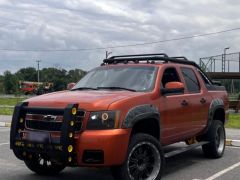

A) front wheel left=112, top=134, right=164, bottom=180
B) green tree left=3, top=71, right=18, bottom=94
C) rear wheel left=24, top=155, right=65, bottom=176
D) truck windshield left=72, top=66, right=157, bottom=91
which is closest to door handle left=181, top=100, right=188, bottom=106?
truck windshield left=72, top=66, right=157, bottom=91

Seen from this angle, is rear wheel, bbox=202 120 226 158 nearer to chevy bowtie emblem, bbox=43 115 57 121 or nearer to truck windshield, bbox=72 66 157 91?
truck windshield, bbox=72 66 157 91

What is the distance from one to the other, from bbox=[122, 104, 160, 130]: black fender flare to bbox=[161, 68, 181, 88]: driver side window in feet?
2.67

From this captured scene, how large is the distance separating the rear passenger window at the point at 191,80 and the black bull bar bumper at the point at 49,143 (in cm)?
308

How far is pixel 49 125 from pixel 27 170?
200 cm

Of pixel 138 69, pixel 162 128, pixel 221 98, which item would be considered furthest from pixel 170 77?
pixel 221 98

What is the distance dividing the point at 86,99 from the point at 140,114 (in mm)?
818

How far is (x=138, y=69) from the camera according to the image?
783 centimetres

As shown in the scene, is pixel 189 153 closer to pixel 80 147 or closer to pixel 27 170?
pixel 27 170

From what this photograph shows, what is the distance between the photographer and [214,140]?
363 inches

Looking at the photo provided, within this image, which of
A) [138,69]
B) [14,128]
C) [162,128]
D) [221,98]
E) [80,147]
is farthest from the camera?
[221,98]

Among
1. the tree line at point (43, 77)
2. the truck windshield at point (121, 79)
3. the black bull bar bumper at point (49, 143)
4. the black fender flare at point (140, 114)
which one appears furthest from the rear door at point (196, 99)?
the tree line at point (43, 77)

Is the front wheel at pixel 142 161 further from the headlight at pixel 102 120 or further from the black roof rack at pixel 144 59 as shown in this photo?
the black roof rack at pixel 144 59

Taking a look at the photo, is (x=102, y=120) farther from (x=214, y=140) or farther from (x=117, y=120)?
(x=214, y=140)

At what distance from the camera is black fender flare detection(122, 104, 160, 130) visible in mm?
6336
